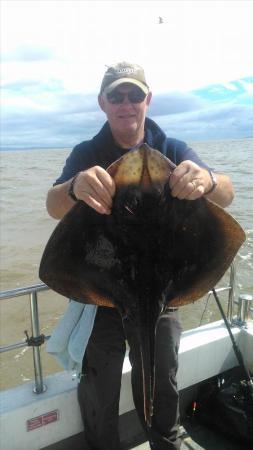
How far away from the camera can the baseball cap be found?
3062 millimetres

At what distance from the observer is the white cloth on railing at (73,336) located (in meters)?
2.95

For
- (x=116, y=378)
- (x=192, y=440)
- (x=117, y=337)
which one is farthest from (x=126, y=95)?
(x=192, y=440)

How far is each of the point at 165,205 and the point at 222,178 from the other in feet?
2.95

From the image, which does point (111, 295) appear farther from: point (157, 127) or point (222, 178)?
point (157, 127)

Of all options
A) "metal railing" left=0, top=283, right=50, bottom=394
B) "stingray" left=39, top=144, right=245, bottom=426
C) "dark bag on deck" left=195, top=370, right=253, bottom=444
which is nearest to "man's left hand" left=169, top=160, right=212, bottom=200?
"stingray" left=39, top=144, right=245, bottom=426

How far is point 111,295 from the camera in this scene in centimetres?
223

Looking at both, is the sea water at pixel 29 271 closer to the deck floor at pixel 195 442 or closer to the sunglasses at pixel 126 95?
the deck floor at pixel 195 442

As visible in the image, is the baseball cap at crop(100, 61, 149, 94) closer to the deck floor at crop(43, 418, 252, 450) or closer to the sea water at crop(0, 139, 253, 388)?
the sea water at crop(0, 139, 253, 388)

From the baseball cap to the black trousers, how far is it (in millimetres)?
1658

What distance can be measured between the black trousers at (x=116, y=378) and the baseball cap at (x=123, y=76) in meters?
1.66

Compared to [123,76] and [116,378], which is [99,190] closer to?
[123,76]

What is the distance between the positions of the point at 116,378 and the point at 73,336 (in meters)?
0.43

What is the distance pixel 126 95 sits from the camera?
10.2 ft

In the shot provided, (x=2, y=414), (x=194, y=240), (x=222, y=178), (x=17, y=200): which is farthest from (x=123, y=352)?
(x=17, y=200)
